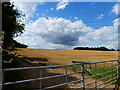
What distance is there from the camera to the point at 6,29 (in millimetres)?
7234

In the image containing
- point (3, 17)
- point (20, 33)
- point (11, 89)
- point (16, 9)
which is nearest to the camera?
point (11, 89)

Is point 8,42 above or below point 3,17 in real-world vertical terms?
below

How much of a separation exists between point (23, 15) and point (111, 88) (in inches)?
342

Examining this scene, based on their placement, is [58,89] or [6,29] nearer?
[58,89]

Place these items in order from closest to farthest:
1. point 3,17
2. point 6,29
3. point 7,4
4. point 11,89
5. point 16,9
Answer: point 11,89 < point 3,17 < point 6,29 < point 7,4 < point 16,9

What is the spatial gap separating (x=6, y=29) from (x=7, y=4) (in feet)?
7.64

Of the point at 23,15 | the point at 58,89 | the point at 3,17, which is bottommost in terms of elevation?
the point at 58,89

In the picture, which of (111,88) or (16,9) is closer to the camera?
(111,88)

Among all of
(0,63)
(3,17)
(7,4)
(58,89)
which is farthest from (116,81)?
(7,4)

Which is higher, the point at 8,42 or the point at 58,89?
the point at 8,42

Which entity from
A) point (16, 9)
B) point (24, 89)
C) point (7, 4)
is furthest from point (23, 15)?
point (24, 89)

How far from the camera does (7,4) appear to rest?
8.48 m

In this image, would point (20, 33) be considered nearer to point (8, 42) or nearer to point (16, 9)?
point (16, 9)

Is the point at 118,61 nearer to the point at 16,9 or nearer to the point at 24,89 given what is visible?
the point at 24,89
